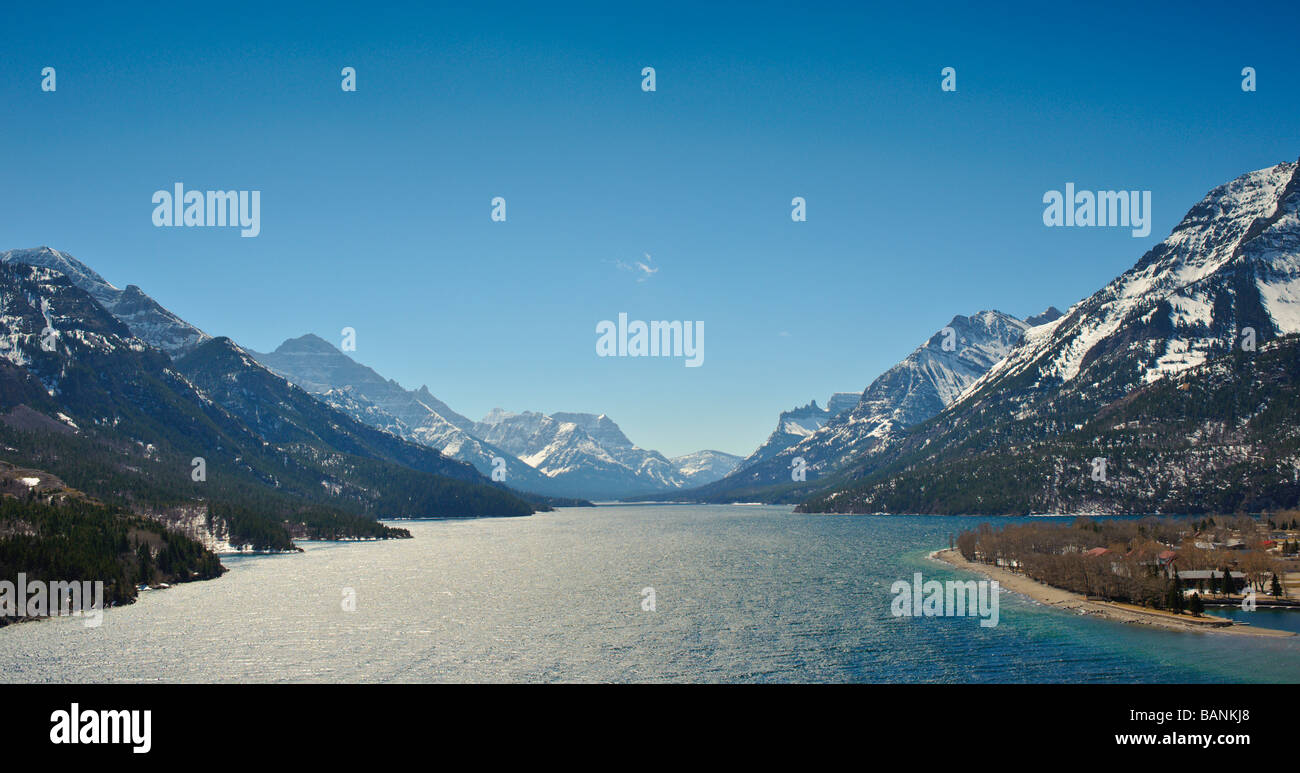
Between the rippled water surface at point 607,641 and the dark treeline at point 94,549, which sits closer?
the rippled water surface at point 607,641

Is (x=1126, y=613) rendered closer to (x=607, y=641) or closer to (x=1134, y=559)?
(x=1134, y=559)

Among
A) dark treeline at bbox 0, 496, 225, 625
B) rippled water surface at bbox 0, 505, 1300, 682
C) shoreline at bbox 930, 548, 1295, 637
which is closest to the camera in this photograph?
rippled water surface at bbox 0, 505, 1300, 682

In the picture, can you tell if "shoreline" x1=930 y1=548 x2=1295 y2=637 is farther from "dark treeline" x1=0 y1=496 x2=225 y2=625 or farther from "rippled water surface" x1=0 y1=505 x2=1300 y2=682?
"dark treeline" x1=0 y1=496 x2=225 y2=625

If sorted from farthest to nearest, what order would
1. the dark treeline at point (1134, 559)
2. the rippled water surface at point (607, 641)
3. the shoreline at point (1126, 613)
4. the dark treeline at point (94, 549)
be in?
the dark treeline at point (94, 549) → the dark treeline at point (1134, 559) → the shoreline at point (1126, 613) → the rippled water surface at point (607, 641)

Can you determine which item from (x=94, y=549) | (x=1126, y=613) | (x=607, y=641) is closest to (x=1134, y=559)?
(x=1126, y=613)

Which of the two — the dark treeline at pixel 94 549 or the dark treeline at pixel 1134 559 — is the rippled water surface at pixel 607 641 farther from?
the dark treeline at pixel 1134 559

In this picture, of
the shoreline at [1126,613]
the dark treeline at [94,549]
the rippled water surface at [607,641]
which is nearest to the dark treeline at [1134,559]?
the shoreline at [1126,613]

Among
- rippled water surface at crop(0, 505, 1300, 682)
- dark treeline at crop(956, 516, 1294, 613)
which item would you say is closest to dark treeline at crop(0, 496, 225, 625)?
rippled water surface at crop(0, 505, 1300, 682)
